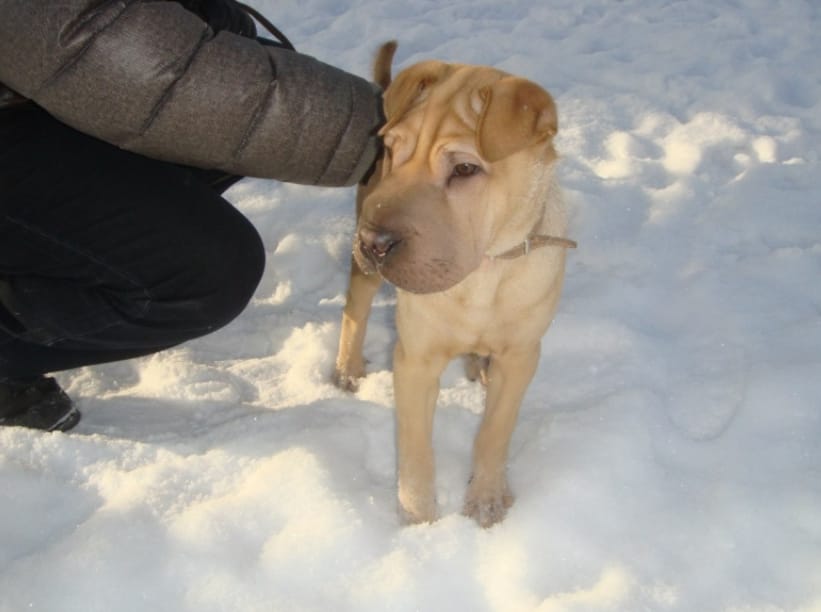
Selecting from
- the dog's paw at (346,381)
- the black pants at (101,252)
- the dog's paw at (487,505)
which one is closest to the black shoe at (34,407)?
the black pants at (101,252)

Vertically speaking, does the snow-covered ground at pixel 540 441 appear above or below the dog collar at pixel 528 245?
below

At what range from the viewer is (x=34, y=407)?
2.54 meters

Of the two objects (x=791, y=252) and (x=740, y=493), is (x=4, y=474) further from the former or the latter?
(x=791, y=252)

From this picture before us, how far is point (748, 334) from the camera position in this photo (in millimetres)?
2848

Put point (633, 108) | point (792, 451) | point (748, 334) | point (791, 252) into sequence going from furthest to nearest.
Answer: point (633, 108) < point (791, 252) < point (748, 334) < point (792, 451)

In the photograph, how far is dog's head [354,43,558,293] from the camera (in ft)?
5.65

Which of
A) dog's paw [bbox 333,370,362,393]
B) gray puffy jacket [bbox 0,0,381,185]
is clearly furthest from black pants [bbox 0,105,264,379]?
dog's paw [bbox 333,370,362,393]

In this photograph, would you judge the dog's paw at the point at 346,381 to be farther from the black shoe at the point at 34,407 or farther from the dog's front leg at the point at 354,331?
the black shoe at the point at 34,407

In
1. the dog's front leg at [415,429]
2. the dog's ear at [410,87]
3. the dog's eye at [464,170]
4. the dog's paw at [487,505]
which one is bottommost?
the dog's paw at [487,505]

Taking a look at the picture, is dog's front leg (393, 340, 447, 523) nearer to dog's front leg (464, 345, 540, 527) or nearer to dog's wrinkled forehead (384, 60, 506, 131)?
dog's front leg (464, 345, 540, 527)

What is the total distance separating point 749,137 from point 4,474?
3501 millimetres

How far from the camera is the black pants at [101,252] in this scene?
6.98 ft

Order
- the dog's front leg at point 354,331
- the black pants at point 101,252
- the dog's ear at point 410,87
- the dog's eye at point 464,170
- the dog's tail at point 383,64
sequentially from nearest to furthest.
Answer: the dog's eye at point 464,170, the dog's ear at point 410,87, the black pants at point 101,252, the dog's tail at point 383,64, the dog's front leg at point 354,331

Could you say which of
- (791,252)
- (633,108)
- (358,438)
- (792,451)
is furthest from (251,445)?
(633,108)
